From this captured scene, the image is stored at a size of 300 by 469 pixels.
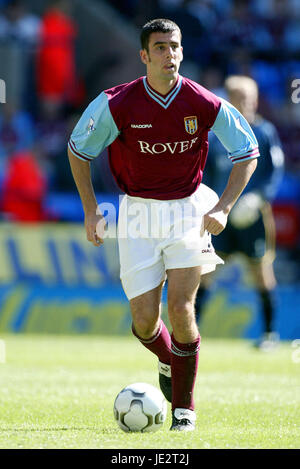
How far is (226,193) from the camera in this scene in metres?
5.83

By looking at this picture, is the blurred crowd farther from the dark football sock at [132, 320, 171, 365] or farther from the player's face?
the player's face

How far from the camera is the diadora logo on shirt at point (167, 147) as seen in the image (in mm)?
5906

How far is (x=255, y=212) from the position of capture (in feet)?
35.2

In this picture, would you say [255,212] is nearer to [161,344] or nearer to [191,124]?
[161,344]

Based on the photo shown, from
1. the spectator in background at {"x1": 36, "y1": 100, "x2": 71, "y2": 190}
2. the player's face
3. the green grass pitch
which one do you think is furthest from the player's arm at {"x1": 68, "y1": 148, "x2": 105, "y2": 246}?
the spectator in background at {"x1": 36, "y1": 100, "x2": 71, "y2": 190}

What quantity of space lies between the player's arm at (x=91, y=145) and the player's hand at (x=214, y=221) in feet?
2.08

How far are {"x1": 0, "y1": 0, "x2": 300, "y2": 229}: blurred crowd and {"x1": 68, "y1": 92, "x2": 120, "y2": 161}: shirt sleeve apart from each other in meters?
8.54

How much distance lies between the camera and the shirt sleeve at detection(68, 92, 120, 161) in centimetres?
586

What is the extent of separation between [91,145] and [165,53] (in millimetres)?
716

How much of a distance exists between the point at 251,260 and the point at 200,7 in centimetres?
694

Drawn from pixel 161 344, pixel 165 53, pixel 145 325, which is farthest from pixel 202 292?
pixel 165 53

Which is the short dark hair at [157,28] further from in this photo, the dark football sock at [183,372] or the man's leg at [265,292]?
the man's leg at [265,292]

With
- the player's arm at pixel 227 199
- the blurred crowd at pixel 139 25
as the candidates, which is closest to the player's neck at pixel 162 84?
the player's arm at pixel 227 199

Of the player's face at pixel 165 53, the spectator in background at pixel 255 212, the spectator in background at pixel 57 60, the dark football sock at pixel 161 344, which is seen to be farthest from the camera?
the spectator in background at pixel 57 60
